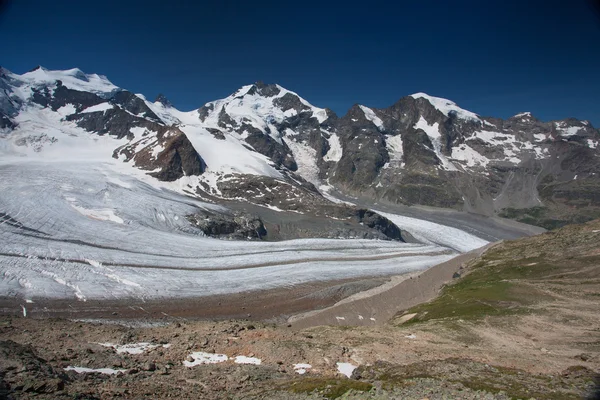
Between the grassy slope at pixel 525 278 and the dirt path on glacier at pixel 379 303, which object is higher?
the grassy slope at pixel 525 278

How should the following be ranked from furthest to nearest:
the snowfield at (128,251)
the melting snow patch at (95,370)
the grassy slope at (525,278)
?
1. the snowfield at (128,251)
2. the grassy slope at (525,278)
3. the melting snow patch at (95,370)

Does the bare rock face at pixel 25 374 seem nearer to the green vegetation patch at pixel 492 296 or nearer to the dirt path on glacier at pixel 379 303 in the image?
the dirt path on glacier at pixel 379 303

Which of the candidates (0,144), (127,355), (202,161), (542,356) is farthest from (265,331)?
(0,144)

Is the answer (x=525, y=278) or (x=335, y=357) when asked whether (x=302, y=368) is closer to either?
(x=335, y=357)

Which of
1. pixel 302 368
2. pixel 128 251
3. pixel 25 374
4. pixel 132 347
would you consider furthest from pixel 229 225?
pixel 25 374

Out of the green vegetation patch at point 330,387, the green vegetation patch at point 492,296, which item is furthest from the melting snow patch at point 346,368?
the green vegetation patch at point 492,296

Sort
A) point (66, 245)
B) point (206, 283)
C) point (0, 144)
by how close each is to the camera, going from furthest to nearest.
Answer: point (0, 144) → point (66, 245) → point (206, 283)

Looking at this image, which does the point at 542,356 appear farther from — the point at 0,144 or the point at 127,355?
the point at 0,144
